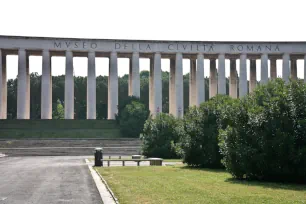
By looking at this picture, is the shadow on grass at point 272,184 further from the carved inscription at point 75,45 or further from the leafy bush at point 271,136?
the carved inscription at point 75,45

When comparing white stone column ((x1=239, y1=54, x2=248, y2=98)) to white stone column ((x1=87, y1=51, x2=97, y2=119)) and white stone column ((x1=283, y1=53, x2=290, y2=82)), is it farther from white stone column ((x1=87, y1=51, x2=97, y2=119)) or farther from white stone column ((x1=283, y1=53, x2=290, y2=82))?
white stone column ((x1=87, y1=51, x2=97, y2=119))

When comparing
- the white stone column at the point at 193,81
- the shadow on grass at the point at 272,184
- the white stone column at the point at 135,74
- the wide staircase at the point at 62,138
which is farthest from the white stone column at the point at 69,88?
the shadow on grass at the point at 272,184

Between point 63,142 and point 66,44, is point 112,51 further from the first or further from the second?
point 63,142

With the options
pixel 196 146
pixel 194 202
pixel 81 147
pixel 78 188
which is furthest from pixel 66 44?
pixel 194 202

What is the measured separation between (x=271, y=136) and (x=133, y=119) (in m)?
58.5

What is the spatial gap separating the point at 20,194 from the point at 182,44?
2946 inches

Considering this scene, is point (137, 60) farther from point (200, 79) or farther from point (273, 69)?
point (273, 69)

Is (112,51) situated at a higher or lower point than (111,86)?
higher

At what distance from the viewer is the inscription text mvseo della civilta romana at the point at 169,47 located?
89.5 metres

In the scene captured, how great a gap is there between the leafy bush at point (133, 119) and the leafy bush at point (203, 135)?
1801 inches

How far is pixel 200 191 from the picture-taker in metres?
19.5

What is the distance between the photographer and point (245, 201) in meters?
16.8

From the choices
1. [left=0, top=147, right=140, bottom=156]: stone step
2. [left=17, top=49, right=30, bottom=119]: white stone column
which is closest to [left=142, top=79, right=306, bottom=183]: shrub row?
[left=0, top=147, right=140, bottom=156]: stone step

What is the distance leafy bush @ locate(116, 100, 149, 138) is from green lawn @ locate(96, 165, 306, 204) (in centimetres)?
5641
